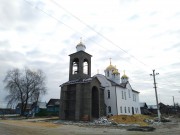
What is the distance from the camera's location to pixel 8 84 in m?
49.7

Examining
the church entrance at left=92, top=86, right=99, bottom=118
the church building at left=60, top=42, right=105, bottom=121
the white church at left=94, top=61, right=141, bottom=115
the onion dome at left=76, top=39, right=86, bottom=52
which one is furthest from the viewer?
the white church at left=94, top=61, right=141, bottom=115

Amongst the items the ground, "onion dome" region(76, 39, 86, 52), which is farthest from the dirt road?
"onion dome" region(76, 39, 86, 52)

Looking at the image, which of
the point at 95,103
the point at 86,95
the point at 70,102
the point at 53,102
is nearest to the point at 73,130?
the point at 86,95

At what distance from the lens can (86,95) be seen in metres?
33.4

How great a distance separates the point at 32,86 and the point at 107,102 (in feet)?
74.5

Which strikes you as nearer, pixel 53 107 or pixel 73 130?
pixel 73 130

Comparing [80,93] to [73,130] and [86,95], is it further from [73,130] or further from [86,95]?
[73,130]

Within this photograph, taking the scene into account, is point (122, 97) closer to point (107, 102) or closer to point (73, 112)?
point (107, 102)

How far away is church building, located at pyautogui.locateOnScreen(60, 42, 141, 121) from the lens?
33219 mm

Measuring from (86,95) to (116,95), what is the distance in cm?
887

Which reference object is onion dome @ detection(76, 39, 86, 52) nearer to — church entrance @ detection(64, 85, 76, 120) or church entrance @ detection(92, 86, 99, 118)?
church entrance @ detection(64, 85, 76, 120)

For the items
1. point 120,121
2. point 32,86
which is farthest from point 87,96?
point 32,86

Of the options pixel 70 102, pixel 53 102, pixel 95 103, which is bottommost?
pixel 95 103

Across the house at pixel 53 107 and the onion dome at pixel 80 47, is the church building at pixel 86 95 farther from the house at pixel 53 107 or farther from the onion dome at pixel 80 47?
the house at pixel 53 107
